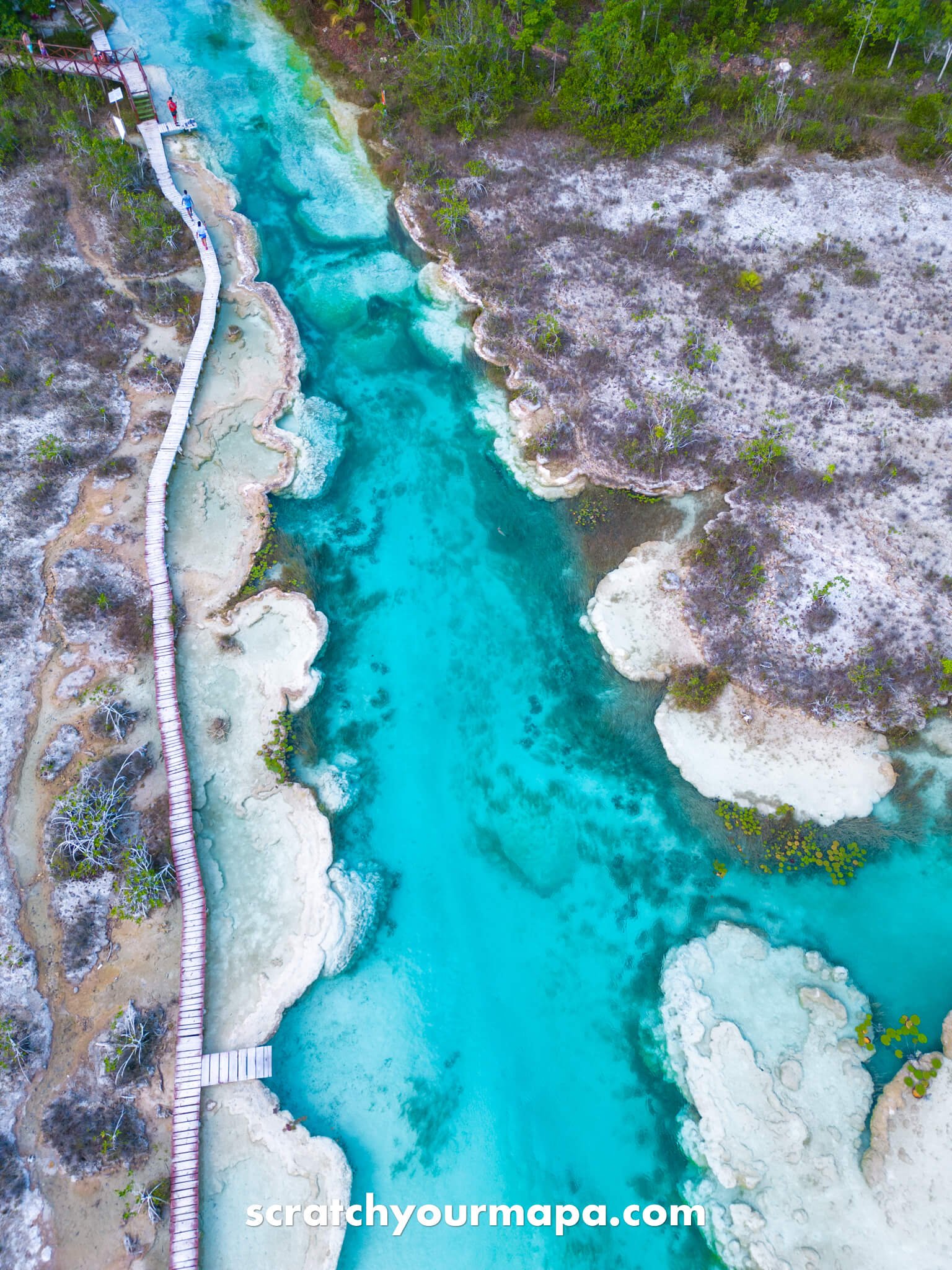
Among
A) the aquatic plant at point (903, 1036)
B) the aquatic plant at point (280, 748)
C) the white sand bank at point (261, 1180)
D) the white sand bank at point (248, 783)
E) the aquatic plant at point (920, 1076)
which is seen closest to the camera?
the white sand bank at point (261, 1180)

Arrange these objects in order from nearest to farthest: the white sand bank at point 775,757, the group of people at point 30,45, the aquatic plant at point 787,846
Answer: the aquatic plant at point 787,846, the white sand bank at point 775,757, the group of people at point 30,45

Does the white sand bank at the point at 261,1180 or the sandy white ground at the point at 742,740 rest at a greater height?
the sandy white ground at the point at 742,740

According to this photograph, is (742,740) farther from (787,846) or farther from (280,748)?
(280,748)

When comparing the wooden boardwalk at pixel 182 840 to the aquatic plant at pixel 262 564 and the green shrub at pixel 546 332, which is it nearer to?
the aquatic plant at pixel 262 564

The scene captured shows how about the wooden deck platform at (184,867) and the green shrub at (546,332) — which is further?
the green shrub at (546,332)

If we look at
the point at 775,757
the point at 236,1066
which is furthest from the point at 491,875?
the point at 775,757

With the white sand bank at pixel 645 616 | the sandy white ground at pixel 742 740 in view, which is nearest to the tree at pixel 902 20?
the white sand bank at pixel 645 616

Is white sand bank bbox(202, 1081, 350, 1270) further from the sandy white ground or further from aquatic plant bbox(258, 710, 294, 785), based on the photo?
the sandy white ground
